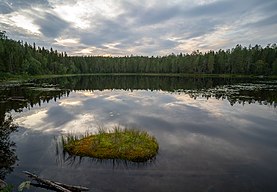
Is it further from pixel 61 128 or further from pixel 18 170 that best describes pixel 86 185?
pixel 61 128

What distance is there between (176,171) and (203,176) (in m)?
1.96

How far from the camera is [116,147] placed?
812 inches

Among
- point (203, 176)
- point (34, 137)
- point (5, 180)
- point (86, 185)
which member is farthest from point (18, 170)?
point (203, 176)

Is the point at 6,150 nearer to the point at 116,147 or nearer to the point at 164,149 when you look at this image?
the point at 116,147

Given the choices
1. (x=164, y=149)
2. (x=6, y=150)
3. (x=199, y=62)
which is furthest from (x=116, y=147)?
(x=199, y=62)

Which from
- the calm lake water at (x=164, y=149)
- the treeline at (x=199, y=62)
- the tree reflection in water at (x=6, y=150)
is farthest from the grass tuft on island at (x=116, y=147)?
the treeline at (x=199, y=62)

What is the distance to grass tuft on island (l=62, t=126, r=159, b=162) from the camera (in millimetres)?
19594

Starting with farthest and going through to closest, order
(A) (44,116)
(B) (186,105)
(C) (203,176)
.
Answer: (B) (186,105), (A) (44,116), (C) (203,176)

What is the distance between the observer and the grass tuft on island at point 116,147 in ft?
64.3

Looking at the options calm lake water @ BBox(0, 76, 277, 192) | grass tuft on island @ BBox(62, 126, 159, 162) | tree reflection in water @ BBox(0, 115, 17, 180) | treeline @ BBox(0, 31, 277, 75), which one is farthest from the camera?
treeline @ BBox(0, 31, 277, 75)

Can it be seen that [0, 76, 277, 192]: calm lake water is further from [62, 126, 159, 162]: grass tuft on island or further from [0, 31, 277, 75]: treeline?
[0, 31, 277, 75]: treeline

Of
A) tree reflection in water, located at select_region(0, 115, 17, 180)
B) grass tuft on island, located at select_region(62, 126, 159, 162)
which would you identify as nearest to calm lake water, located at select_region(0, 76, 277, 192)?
tree reflection in water, located at select_region(0, 115, 17, 180)

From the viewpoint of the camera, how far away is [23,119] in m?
33.5

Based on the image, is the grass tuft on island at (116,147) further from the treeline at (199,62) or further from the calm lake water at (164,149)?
the treeline at (199,62)
